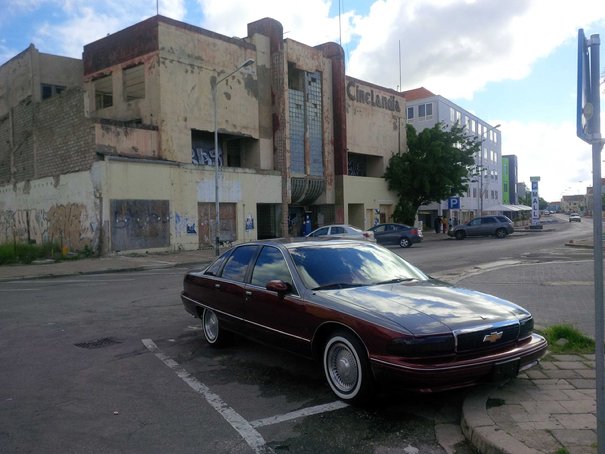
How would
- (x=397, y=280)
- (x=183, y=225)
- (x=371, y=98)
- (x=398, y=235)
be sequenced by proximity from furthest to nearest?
(x=371, y=98) < (x=398, y=235) < (x=183, y=225) < (x=397, y=280)

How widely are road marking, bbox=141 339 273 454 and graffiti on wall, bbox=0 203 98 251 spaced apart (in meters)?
18.9

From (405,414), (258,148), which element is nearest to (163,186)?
(258,148)

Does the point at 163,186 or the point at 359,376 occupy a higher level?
the point at 163,186

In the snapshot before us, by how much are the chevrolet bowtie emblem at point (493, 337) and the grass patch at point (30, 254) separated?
21.5m

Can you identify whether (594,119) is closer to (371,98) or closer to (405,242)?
(405,242)

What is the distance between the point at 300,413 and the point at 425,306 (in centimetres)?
142

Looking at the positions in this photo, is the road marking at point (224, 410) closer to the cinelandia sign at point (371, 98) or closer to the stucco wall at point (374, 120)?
the stucco wall at point (374, 120)

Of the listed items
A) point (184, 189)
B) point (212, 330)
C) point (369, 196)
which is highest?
point (184, 189)

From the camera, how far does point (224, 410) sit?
4.44 m

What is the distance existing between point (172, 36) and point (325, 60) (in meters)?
13.0

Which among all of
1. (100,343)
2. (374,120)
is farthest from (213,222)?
(100,343)

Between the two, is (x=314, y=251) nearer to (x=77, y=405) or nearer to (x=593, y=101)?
(x=77, y=405)

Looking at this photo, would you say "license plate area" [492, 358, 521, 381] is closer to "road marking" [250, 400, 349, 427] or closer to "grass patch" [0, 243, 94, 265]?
"road marking" [250, 400, 349, 427]

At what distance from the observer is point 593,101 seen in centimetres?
292
